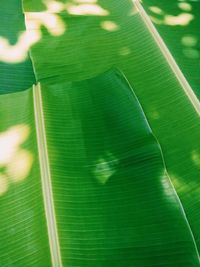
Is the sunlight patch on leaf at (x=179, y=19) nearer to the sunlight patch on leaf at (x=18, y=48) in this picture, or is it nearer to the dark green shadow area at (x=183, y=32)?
the dark green shadow area at (x=183, y=32)

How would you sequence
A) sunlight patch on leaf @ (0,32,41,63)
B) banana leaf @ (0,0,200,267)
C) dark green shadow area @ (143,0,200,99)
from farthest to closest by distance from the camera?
1. sunlight patch on leaf @ (0,32,41,63)
2. dark green shadow area @ (143,0,200,99)
3. banana leaf @ (0,0,200,267)

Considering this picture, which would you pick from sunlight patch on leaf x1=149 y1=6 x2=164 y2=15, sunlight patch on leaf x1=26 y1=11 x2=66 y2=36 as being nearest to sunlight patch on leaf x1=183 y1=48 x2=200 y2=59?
sunlight patch on leaf x1=149 y1=6 x2=164 y2=15

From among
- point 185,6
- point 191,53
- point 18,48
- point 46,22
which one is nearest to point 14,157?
point 18,48

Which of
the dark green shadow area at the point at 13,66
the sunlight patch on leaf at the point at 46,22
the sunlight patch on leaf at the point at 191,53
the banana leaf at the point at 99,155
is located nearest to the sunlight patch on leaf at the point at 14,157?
the banana leaf at the point at 99,155

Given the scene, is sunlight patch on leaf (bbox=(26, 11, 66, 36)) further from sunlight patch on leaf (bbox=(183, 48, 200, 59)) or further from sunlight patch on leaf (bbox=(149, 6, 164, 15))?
sunlight patch on leaf (bbox=(183, 48, 200, 59))

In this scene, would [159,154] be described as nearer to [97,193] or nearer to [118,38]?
[97,193]

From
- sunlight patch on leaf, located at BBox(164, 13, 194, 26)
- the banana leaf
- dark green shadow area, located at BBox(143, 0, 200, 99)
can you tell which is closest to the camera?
the banana leaf

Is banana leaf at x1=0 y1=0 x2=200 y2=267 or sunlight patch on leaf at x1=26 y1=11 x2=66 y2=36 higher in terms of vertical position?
sunlight patch on leaf at x1=26 y1=11 x2=66 y2=36

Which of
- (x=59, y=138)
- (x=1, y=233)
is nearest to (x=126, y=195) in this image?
(x=59, y=138)
